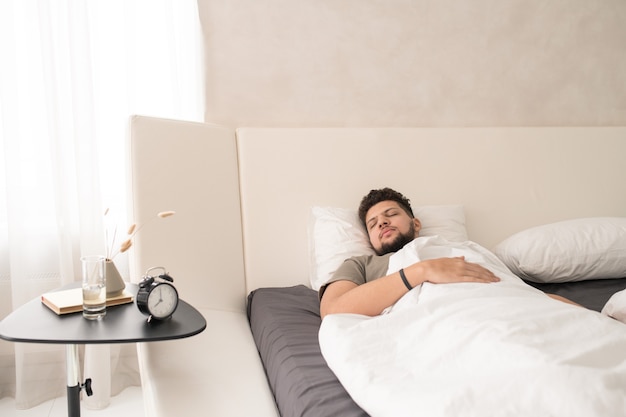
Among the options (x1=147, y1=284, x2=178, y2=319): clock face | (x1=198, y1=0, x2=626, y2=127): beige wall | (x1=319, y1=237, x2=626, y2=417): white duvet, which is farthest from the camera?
(x1=198, y1=0, x2=626, y2=127): beige wall

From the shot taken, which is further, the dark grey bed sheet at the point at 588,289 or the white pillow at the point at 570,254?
the white pillow at the point at 570,254

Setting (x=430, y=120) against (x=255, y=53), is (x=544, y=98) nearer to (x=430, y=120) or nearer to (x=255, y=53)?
(x=430, y=120)

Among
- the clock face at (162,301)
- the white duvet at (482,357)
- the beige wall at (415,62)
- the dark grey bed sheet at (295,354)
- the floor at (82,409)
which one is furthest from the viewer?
the beige wall at (415,62)

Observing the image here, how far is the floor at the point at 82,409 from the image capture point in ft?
6.10

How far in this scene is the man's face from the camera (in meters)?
1.70

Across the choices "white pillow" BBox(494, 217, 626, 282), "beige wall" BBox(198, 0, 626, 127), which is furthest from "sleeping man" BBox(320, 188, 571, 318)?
"beige wall" BBox(198, 0, 626, 127)

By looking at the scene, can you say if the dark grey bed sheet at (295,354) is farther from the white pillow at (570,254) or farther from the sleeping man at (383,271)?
the white pillow at (570,254)

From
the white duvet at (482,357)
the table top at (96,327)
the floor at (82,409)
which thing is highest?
the table top at (96,327)

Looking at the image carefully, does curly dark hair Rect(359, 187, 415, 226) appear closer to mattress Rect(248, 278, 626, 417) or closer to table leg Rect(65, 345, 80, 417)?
mattress Rect(248, 278, 626, 417)

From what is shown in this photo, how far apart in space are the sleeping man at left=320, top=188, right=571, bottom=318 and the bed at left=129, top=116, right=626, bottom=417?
4.1 inches

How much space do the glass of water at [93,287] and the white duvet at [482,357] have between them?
53 centimetres

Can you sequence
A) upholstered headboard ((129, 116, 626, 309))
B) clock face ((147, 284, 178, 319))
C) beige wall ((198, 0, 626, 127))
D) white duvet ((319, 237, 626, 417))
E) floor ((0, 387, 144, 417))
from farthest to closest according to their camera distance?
1. beige wall ((198, 0, 626, 127))
2. floor ((0, 387, 144, 417))
3. upholstered headboard ((129, 116, 626, 309))
4. clock face ((147, 284, 178, 319))
5. white duvet ((319, 237, 626, 417))

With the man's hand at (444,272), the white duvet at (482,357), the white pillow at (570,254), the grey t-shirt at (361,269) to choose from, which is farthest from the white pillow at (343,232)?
the white duvet at (482,357)

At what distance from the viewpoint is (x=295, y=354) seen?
1.19 metres
